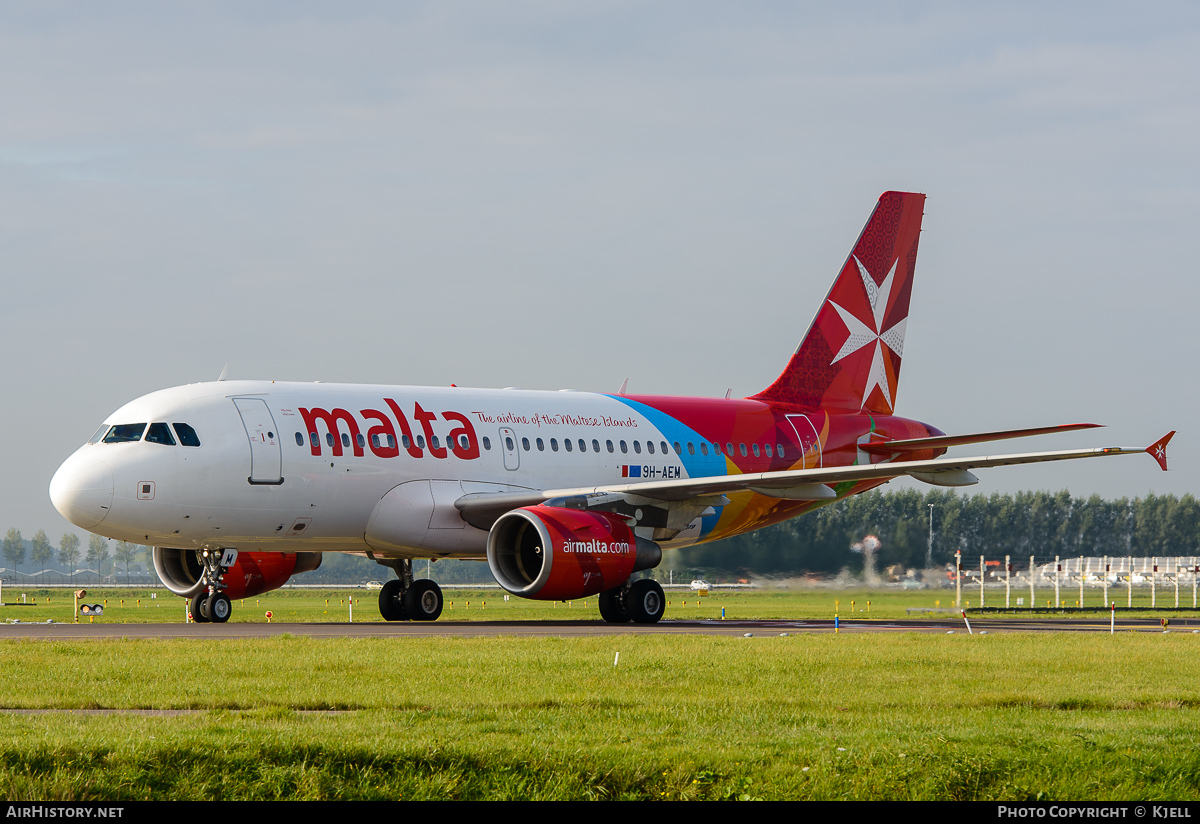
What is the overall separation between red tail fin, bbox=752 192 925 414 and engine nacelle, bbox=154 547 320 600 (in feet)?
37.2

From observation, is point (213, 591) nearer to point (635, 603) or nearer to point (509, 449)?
point (509, 449)

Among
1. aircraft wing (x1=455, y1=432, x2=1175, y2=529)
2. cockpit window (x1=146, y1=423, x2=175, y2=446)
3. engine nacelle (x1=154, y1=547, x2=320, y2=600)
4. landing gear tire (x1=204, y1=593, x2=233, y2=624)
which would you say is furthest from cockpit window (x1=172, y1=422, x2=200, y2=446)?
aircraft wing (x1=455, y1=432, x2=1175, y2=529)

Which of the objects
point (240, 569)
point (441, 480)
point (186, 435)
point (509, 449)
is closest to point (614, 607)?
point (509, 449)

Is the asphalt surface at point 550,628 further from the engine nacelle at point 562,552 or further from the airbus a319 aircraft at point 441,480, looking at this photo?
the airbus a319 aircraft at point 441,480

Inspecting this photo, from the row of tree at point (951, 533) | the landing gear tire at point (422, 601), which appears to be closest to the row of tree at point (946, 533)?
the row of tree at point (951, 533)

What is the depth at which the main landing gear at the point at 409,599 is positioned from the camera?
2820cm

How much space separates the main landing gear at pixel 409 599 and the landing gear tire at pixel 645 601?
168 inches

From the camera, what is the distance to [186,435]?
2384 centimetres

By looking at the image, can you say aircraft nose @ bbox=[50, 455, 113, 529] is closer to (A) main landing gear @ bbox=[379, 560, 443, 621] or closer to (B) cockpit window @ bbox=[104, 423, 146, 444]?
(B) cockpit window @ bbox=[104, 423, 146, 444]

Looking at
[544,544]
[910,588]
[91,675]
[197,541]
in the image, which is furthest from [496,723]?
[910,588]

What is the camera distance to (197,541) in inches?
958

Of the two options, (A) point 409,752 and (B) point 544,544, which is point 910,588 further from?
(A) point 409,752
